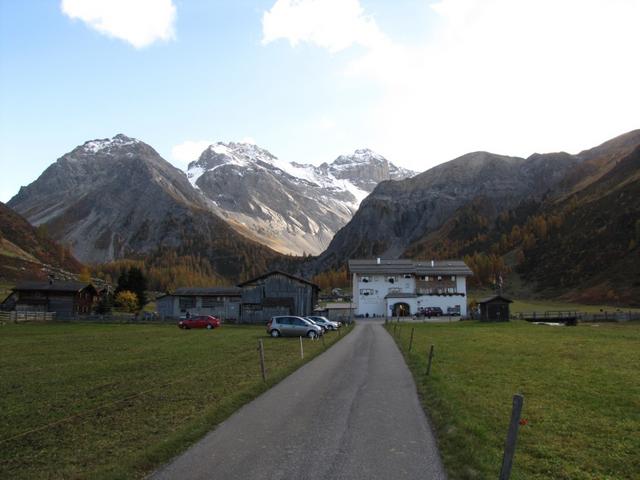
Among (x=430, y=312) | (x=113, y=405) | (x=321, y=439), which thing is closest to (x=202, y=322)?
(x=430, y=312)

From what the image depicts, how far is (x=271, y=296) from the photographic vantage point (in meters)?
81.8

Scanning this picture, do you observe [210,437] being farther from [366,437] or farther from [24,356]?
[24,356]

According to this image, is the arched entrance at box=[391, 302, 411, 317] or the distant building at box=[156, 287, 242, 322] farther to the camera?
the arched entrance at box=[391, 302, 411, 317]

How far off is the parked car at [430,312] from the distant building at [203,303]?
1287 inches

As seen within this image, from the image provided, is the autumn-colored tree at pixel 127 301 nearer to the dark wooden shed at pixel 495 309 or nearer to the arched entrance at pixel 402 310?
the arched entrance at pixel 402 310

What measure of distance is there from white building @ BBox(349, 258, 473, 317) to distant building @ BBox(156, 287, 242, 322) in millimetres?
26091

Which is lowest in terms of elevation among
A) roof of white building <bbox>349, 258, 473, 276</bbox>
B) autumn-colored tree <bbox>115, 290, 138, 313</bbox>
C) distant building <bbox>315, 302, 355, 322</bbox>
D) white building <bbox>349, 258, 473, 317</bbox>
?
distant building <bbox>315, 302, 355, 322</bbox>

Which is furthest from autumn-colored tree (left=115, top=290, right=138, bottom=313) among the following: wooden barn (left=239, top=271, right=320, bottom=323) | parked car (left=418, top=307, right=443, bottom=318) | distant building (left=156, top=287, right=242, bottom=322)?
parked car (left=418, top=307, right=443, bottom=318)

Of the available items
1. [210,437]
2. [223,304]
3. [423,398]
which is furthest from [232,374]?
[223,304]

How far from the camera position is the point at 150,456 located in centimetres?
991

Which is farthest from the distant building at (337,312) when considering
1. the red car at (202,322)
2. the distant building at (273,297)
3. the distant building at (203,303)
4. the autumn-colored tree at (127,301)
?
the autumn-colored tree at (127,301)

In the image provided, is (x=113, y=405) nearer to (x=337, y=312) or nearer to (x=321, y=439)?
(x=321, y=439)

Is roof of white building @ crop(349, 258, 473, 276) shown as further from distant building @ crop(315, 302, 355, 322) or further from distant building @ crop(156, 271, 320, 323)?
distant building @ crop(156, 271, 320, 323)

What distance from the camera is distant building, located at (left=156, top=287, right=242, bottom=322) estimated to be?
87812mm
